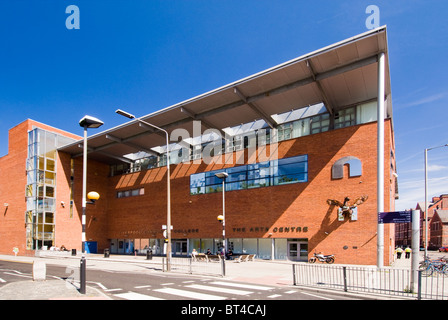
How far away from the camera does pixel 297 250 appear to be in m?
28.2

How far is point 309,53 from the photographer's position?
22609 millimetres

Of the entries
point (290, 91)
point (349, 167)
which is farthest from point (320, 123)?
point (349, 167)

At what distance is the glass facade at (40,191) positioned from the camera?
38.5m

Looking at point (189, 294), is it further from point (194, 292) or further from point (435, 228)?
point (435, 228)

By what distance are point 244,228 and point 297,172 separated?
7652 mm

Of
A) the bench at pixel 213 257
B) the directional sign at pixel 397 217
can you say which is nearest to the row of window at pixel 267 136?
the bench at pixel 213 257

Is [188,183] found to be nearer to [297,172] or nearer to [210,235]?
[210,235]

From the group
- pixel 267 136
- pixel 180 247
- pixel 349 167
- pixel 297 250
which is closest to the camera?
pixel 349 167

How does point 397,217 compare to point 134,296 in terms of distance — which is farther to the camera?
point 397,217

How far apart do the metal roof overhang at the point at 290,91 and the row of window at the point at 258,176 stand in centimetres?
422

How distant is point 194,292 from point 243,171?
68.9ft
